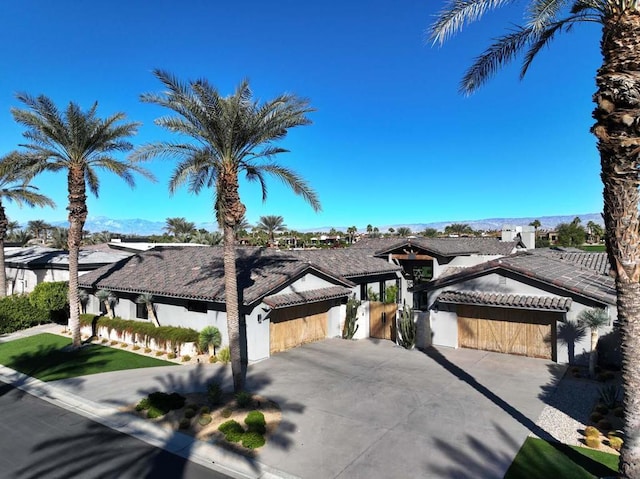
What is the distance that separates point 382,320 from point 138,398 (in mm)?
11955

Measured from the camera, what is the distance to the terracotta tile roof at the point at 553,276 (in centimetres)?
1563

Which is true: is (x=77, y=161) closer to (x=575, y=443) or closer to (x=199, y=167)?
(x=199, y=167)

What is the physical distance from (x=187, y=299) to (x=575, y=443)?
1500 centimetres

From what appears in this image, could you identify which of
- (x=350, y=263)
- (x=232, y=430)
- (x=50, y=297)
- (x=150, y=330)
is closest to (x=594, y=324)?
(x=232, y=430)

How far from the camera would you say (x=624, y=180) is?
7340mm

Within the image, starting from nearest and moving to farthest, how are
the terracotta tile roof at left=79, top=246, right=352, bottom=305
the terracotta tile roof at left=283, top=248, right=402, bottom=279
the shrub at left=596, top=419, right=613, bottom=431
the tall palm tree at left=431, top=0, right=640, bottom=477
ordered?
the tall palm tree at left=431, top=0, right=640, bottom=477, the shrub at left=596, top=419, right=613, bottom=431, the terracotta tile roof at left=79, top=246, right=352, bottom=305, the terracotta tile roof at left=283, top=248, right=402, bottom=279

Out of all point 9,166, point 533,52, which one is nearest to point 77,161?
point 9,166

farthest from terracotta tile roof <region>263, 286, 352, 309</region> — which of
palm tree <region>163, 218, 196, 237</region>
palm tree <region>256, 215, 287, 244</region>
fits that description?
palm tree <region>163, 218, 196, 237</region>

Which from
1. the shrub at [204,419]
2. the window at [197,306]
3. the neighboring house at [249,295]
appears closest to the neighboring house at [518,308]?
the neighboring house at [249,295]

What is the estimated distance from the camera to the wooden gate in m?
20.6

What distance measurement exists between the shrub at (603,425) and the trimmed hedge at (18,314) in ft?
89.2

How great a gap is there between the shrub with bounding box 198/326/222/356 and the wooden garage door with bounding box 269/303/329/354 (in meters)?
2.20

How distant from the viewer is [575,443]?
31.4 ft

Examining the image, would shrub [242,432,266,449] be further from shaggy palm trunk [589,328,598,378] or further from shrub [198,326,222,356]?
shaggy palm trunk [589,328,598,378]
